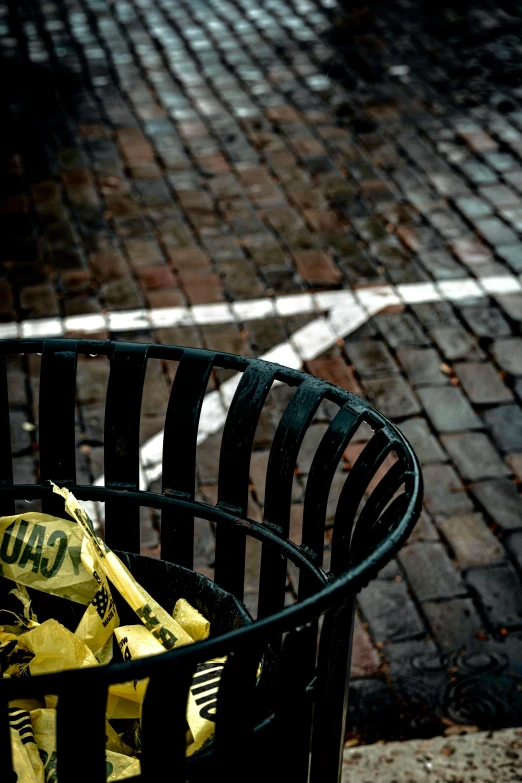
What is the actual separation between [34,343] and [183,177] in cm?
406

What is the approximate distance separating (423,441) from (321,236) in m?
1.82

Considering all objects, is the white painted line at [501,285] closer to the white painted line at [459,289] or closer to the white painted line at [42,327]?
the white painted line at [459,289]

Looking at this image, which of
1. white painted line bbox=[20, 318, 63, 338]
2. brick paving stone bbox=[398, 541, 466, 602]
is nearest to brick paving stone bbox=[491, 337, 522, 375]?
brick paving stone bbox=[398, 541, 466, 602]

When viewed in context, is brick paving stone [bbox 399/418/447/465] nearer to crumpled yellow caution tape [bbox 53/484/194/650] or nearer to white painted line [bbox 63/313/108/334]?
white painted line [bbox 63/313/108/334]

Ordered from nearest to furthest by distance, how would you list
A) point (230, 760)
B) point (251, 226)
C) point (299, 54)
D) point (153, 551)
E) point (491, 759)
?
point (230, 760) → point (491, 759) → point (153, 551) → point (251, 226) → point (299, 54)

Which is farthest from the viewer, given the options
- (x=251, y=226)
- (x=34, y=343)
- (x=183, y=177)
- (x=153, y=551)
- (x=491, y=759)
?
(x=183, y=177)

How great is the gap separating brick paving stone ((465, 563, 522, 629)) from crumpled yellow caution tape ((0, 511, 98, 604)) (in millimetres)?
1762

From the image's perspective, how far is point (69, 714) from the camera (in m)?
1.15

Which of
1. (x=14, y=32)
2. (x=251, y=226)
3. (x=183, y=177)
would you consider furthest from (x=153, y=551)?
(x=14, y=32)

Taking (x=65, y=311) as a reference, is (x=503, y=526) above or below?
below

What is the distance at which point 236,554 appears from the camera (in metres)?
1.97

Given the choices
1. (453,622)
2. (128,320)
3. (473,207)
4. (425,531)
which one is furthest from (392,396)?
(473,207)

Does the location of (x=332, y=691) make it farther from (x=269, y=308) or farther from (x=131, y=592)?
(x=269, y=308)

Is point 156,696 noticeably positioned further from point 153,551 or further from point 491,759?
point 153,551
